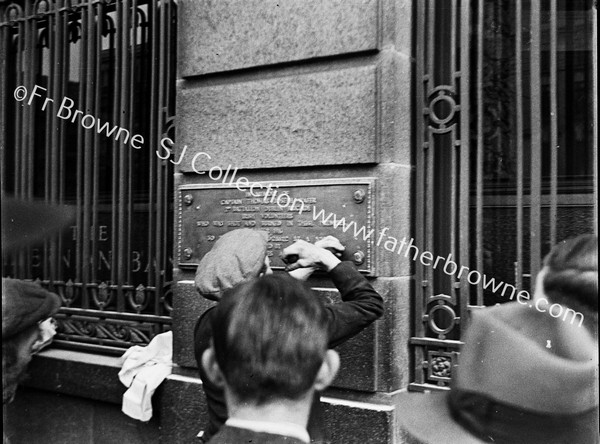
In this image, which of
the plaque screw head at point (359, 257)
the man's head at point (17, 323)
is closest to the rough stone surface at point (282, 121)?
the plaque screw head at point (359, 257)

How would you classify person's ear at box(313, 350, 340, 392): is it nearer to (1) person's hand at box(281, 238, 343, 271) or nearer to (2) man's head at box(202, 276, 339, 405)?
(2) man's head at box(202, 276, 339, 405)

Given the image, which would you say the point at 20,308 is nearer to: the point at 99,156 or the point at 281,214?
the point at 281,214

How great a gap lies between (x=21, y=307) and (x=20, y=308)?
0.6 inches

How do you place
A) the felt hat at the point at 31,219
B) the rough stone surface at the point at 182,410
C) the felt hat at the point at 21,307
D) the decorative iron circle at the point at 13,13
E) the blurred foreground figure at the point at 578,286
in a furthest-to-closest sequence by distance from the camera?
the decorative iron circle at the point at 13,13 < the felt hat at the point at 31,219 < the rough stone surface at the point at 182,410 < the felt hat at the point at 21,307 < the blurred foreground figure at the point at 578,286

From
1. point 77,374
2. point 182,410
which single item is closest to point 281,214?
point 182,410

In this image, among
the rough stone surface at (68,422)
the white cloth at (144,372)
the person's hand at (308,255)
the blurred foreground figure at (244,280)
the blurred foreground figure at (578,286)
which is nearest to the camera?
the blurred foreground figure at (578,286)

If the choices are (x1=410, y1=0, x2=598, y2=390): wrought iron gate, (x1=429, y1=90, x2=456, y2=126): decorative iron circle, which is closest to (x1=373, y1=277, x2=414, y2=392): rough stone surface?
(x1=410, y1=0, x2=598, y2=390): wrought iron gate

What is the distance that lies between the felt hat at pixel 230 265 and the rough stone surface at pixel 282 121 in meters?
1.15

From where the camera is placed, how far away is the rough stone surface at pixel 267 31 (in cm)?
436

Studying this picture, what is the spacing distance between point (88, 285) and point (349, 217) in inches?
101

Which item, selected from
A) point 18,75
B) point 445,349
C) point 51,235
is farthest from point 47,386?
point 445,349

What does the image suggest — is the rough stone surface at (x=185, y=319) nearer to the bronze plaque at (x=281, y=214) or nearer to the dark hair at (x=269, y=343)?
the bronze plaque at (x=281, y=214)

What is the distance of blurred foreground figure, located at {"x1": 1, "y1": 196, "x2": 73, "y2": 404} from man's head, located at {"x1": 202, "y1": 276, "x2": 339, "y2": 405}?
2.38 metres

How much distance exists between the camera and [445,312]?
174 inches
